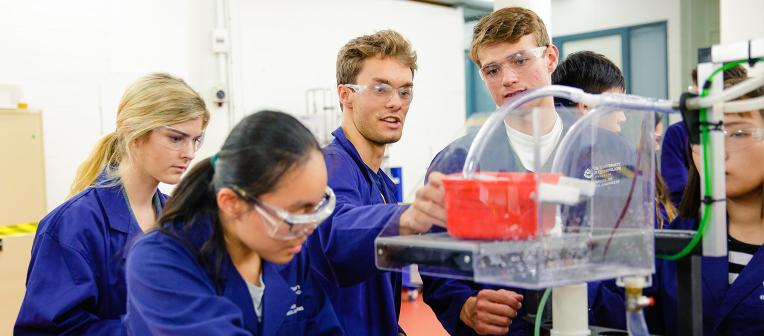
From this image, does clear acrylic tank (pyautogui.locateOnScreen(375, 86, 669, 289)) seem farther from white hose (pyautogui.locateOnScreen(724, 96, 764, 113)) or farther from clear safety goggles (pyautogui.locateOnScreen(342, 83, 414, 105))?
clear safety goggles (pyautogui.locateOnScreen(342, 83, 414, 105))

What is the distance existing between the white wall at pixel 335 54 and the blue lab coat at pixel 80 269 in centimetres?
286

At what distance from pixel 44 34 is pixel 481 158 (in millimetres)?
3975

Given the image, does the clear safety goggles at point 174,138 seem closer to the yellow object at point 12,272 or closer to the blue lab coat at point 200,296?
the blue lab coat at point 200,296

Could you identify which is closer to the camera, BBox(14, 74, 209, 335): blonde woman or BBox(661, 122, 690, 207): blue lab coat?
BBox(14, 74, 209, 335): blonde woman

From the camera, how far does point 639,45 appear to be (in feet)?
27.0

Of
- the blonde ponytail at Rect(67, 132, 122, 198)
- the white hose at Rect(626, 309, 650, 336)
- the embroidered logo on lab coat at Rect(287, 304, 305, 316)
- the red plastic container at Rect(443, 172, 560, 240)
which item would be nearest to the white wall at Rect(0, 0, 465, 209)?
the blonde ponytail at Rect(67, 132, 122, 198)

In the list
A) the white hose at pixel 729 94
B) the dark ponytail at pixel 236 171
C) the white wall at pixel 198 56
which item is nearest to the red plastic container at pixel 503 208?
the white hose at pixel 729 94

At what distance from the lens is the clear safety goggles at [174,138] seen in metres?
2.10

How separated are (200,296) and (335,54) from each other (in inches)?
209

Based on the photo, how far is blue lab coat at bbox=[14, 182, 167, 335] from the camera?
5.85 ft

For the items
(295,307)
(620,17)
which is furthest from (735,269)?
(620,17)

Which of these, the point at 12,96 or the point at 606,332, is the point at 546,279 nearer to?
the point at 606,332

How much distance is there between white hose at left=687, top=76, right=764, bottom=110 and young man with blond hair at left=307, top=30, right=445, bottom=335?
49cm

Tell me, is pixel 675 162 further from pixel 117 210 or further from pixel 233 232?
pixel 117 210
